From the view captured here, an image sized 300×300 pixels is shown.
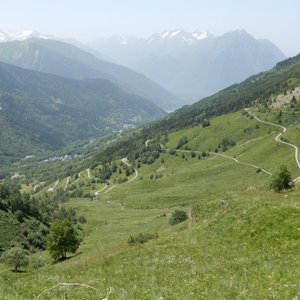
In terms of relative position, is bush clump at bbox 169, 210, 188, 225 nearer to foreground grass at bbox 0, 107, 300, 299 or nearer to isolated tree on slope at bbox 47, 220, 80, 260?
isolated tree on slope at bbox 47, 220, 80, 260

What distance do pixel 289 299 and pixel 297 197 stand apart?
3753 centimetres

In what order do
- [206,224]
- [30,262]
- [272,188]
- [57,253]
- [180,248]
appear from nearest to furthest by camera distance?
1. [180,248]
2. [206,224]
3. [272,188]
4. [57,253]
5. [30,262]

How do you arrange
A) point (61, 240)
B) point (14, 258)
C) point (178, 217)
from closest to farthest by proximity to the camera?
point (61, 240)
point (178, 217)
point (14, 258)

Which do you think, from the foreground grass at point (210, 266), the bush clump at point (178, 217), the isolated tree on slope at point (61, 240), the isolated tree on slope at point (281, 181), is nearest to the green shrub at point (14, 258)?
the isolated tree on slope at point (61, 240)

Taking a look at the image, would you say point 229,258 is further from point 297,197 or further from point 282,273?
point 297,197

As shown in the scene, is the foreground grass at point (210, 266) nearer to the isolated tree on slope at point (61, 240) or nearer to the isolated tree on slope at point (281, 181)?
the isolated tree on slope at point (281, 181)

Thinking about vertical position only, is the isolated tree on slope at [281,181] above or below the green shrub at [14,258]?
above

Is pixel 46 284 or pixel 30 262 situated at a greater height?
pixel 46 284

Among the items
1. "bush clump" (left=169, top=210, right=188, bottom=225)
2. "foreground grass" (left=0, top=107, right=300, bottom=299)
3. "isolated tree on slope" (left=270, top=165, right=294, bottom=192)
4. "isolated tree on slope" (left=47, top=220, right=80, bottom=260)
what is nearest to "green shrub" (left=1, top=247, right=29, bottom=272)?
"isolated tree on slope" (left=47, top=220, right=80, bottom=260)

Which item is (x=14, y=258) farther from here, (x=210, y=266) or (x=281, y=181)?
(x=210, y=266)

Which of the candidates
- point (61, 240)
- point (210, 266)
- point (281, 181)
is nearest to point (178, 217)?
point (281, 181)

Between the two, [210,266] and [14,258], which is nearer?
[210,266]

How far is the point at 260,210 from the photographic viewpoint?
130 feet

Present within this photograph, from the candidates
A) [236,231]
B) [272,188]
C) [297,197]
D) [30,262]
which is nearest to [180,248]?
[236,231]
